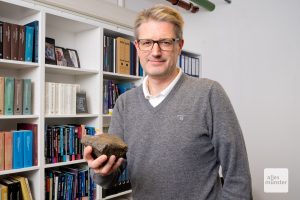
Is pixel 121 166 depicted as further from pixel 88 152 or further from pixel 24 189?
pixel 24 189

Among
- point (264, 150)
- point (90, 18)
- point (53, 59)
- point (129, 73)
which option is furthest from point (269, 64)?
point (53, 59)

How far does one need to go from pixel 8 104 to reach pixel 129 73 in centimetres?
113

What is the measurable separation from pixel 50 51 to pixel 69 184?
1048mm

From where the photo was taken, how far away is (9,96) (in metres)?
1.77

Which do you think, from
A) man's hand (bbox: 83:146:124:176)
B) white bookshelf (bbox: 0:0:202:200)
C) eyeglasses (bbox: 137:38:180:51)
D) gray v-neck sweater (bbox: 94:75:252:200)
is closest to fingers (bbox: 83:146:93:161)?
man's hand (bbox: 83:146:124:176)

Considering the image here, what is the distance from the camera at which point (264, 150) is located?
3.07m

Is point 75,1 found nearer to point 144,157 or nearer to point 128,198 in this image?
point 144,157

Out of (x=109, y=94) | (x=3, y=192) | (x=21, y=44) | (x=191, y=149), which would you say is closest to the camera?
(x=191, y=149)

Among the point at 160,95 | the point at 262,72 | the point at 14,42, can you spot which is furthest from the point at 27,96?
the point at 262,72

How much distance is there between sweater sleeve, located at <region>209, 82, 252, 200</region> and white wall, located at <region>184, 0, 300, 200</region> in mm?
2152

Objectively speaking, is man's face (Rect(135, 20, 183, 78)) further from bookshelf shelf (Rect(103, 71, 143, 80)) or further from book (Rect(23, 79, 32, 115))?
bookshelf shelf (Rect(103, 71, 143, 80))

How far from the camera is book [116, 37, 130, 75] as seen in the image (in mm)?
2461

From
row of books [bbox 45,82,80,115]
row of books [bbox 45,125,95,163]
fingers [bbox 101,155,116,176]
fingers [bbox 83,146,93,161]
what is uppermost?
row of books [bbox 45,82,80,115]

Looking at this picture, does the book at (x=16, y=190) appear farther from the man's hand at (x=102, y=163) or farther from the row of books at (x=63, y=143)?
the man's hand at (x=102, y=163)
